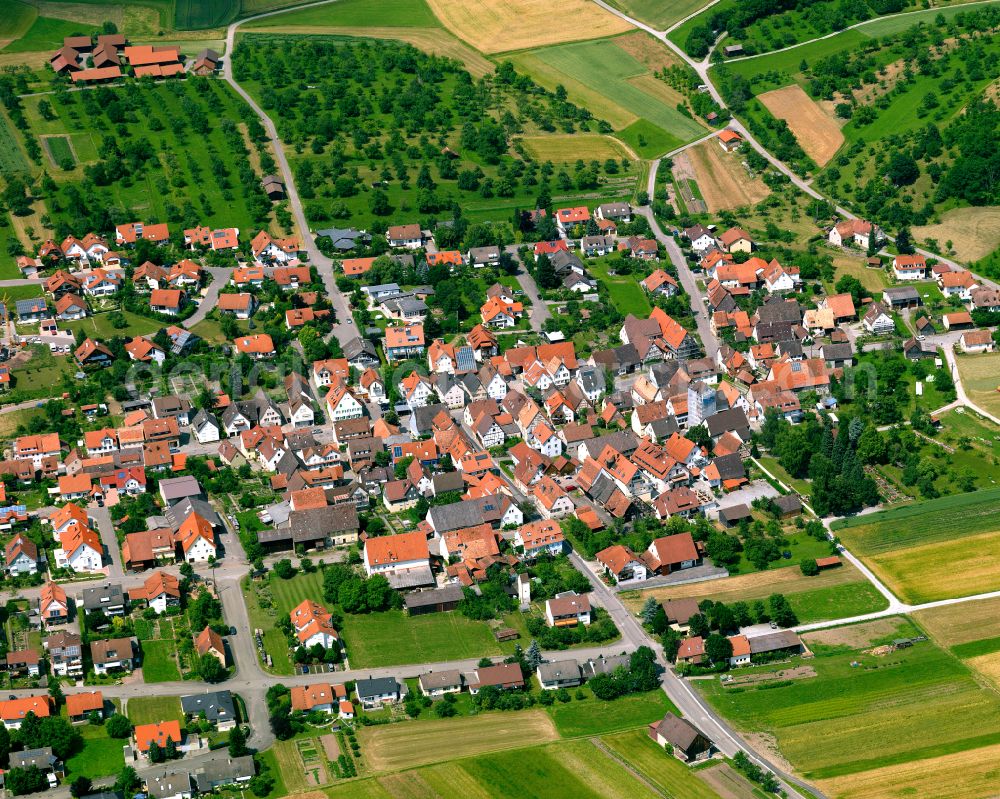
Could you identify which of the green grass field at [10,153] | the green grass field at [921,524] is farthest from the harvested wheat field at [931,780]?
the green grass field at [10,153]

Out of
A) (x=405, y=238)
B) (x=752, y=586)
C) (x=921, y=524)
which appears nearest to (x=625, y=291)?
(x=405, y=238)

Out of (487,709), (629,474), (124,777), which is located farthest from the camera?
(629,474)

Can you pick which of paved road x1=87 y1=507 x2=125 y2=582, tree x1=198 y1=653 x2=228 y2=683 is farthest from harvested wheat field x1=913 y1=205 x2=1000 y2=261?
tree x1=198 y1=653 x2=228 y2=683

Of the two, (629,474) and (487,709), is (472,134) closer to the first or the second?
(629,474)

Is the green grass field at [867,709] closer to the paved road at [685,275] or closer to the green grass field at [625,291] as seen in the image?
the paved road at [685,275]

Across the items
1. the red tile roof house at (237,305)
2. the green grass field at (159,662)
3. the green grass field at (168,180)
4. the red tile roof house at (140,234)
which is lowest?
the green grass field at (159,662)

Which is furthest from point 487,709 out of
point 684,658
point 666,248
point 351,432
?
point 666,248
